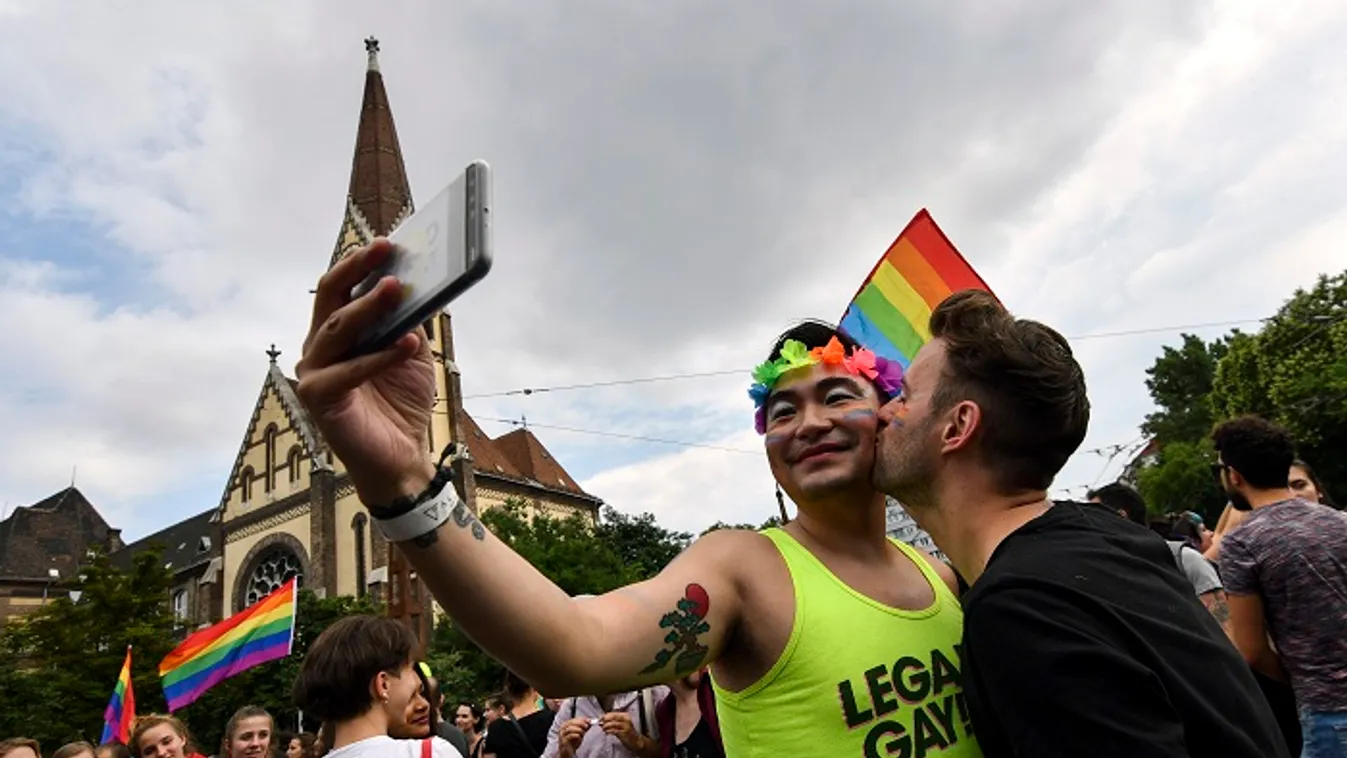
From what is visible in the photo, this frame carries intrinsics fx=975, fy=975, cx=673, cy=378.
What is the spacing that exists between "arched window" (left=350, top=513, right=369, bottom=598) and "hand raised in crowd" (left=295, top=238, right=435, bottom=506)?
38282mm

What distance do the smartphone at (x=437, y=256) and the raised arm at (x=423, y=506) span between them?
0.02m

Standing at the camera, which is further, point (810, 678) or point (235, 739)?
point (235, 739)

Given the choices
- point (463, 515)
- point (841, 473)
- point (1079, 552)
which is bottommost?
point (1079, 552)

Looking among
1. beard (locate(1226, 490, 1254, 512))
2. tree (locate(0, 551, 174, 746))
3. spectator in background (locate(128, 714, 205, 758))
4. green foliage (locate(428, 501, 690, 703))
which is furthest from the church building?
beard (locate(1226, 490, 1254, 512))

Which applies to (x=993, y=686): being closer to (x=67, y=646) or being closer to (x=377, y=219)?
(x=67, y=646)

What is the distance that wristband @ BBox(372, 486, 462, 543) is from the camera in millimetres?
1501

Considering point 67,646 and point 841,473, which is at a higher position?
point 67,646

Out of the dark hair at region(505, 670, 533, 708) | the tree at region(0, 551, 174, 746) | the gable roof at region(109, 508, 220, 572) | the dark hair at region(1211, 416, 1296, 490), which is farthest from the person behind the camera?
the gable roof at region(109, 508, 220, 572)

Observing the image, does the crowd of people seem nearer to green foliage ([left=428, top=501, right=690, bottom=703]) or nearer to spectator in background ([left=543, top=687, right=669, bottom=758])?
spectator in background ([left=543, top=687, right=669, bottom=758])

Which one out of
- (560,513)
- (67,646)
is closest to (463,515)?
(67,646)

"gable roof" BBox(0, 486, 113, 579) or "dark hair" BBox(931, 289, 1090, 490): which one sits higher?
"gable roof" BBox(0, 486, 113, 579)

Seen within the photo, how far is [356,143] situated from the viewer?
4606 centimetres

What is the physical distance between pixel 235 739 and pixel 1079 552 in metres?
4.79

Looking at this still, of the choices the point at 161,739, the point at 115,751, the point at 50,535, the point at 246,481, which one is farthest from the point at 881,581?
the point at 50,535
